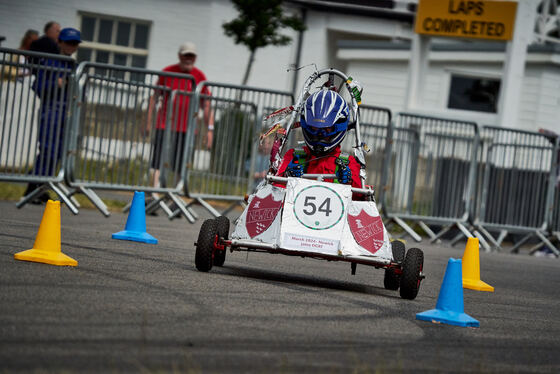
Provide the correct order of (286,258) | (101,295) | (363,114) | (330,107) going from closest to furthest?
(101,295) → (330,107) → (286,258) → (363,114)

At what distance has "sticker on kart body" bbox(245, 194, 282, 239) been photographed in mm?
8164

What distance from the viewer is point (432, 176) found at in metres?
16.7

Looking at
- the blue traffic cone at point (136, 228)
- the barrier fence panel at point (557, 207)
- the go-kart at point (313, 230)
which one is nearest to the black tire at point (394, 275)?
the go-kart at point (313, 230)

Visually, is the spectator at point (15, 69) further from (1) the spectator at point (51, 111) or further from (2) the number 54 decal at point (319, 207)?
(2) the number 54 decal at point (319, 207)

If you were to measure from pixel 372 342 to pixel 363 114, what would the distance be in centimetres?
1098

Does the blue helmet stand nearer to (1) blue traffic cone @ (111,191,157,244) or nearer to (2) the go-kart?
(2) the go-kart

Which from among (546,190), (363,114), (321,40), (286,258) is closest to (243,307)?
(286,258)

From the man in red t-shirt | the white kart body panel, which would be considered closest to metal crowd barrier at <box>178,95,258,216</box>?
the man in red t-shirt

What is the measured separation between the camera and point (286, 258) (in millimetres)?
11094

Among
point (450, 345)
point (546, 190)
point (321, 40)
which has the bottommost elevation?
point (450, 345)

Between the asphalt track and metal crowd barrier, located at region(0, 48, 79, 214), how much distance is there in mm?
3168

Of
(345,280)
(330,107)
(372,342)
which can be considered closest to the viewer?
(372,342)

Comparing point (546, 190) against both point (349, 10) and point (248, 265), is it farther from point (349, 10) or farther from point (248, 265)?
point (349, 10)

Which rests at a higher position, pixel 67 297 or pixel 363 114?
pixel 363 114
